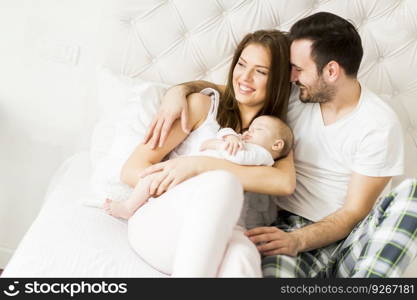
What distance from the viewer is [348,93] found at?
1.81 m

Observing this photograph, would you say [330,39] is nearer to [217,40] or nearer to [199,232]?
[217,40]

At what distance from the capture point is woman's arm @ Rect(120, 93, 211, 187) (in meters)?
1.66

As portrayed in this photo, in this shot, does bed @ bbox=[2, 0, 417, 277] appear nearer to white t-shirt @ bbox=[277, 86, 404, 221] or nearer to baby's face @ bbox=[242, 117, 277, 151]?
white t-shirt @ bbox=[277, 86, 404, 221]

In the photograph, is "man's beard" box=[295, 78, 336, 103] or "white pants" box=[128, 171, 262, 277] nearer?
"white pants" box=[128, 171, 262, 277]

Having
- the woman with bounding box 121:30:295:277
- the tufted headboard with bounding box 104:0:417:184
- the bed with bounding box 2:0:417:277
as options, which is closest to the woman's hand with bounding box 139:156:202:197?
the woman with bounding box 121:30:295:277

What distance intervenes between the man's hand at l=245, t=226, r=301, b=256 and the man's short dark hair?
56cm

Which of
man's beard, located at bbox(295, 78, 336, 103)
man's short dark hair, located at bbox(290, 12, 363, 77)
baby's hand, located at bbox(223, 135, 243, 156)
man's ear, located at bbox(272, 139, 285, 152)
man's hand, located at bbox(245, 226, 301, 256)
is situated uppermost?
man's short dark hair, located at bbox(290, 12, 363, 77)

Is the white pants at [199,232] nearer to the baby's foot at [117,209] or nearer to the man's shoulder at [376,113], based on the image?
the baby's foot at [117,209]

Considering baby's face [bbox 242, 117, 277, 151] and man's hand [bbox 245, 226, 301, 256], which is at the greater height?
baby's face [bbox 242, 117, 277, 151]

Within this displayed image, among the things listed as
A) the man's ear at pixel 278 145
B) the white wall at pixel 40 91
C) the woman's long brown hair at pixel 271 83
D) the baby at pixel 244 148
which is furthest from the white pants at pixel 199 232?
the white wall at pixel 40 91

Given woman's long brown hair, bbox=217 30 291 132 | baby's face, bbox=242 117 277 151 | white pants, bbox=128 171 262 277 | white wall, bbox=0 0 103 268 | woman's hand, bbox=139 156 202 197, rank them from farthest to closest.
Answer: white wall, bbox=0 0 103 268 → woman's long brown hair, bbox=217 30 291 132 → baby's face, bbox=242 117 277 151 → woman's hand, bbox=139 156 202 197 → white pants, bbox=128 171 262 277

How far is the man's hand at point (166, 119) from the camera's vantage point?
1.68 m

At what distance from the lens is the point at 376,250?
145cm

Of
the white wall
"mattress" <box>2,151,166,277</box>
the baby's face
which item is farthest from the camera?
the white wall
